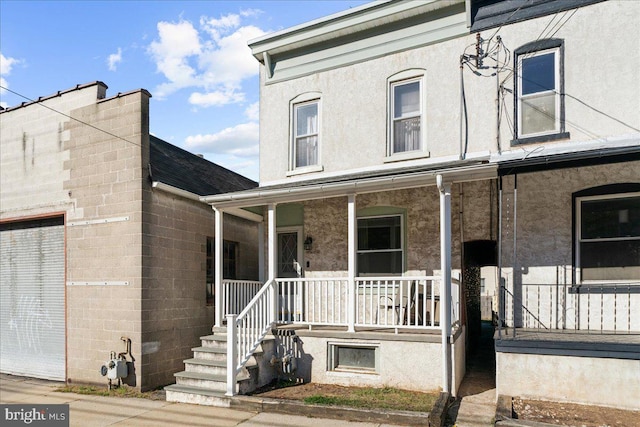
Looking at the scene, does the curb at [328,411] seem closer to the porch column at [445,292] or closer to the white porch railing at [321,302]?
the porch column at [445,292]

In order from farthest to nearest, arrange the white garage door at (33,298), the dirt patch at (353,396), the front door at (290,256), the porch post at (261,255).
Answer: the porch post at (261,255), the front door at (290,256), the white garage door at (33,298), the dirt patch at (353,396)

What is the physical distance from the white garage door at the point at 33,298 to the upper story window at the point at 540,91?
10.3 meters

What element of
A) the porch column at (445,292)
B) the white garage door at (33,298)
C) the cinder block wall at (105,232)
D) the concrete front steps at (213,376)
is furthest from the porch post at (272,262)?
the white garage door at (33,298)

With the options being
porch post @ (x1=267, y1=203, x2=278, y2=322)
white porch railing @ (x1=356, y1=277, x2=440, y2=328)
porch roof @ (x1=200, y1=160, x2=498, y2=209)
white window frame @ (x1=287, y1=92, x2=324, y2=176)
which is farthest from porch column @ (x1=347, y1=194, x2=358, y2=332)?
white window frame @ (x1=287, y1=92, x2=324, y2=176)

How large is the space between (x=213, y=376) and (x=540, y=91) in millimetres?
8186

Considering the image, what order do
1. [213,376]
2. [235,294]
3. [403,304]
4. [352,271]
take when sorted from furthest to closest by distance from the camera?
[235,294], [403,304], [352,271], [213,376]

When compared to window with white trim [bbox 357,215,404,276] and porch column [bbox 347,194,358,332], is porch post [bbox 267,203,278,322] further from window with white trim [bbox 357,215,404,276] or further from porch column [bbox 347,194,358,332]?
window with white trim [bbox 357,215,404,276]

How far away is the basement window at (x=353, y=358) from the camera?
27.2 ft

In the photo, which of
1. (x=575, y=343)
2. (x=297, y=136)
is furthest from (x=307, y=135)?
(x=575, y=343)

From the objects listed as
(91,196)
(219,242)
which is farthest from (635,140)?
(91,196)

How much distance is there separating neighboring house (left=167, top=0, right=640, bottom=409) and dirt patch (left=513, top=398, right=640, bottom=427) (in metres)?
0.17

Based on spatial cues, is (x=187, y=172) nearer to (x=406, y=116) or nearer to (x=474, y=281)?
(x=406, y=116)

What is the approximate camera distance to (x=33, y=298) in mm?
10664

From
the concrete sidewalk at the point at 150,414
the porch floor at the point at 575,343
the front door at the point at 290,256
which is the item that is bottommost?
the concrete sidewalk at the point at 150,414
